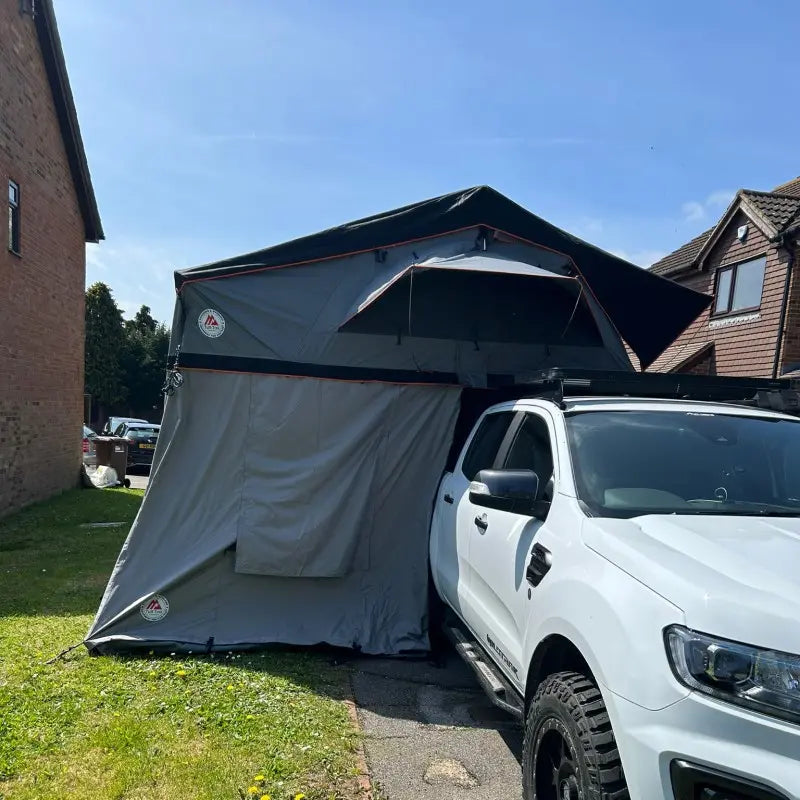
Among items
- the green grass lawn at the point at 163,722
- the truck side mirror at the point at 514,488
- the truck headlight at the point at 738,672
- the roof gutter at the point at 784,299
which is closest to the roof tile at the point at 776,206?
the roof gutter at the point at 784,299

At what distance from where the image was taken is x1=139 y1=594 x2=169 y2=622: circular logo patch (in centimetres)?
500

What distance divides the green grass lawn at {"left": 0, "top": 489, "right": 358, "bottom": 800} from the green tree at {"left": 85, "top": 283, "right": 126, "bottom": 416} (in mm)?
31576

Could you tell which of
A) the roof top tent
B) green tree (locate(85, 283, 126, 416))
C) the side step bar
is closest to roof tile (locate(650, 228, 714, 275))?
the roof top tent

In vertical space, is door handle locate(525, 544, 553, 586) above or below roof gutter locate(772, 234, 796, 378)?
below

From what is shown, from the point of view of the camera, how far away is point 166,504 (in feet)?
17.0

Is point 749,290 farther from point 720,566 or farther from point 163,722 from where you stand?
point 163,722

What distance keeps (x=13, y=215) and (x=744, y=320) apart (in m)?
14.2

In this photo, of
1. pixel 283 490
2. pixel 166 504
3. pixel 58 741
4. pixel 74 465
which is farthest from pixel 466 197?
pixel 74 465

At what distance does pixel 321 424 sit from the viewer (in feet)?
17.5

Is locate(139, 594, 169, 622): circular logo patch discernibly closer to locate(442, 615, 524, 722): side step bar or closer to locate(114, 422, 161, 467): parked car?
locate(442, 615, 524, 722): side step bar

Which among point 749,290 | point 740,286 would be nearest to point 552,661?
point 749,290

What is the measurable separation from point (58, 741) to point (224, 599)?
5.49ft

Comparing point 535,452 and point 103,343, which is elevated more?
point 103,343

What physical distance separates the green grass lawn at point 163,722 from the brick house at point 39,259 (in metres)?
6.34
